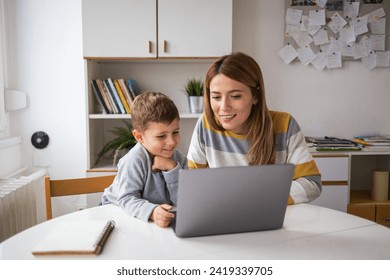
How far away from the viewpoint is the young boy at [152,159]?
123 centimetres

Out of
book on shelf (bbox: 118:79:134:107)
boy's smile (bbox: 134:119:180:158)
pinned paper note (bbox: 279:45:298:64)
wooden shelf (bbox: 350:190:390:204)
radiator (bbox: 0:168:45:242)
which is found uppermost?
pinned paper note (bbox: 279:45:298:64)

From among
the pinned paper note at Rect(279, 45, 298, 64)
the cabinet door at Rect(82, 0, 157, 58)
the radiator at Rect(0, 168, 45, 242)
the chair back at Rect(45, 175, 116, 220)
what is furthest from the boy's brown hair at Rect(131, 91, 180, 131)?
the pinned paper note at Rect(279, 45, 298, 64)

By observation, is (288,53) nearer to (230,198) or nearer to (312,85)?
(312,85)

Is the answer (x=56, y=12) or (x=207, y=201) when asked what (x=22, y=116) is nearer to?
(x=56, y=12)

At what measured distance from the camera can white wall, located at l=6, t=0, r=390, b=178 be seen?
2.63 meters

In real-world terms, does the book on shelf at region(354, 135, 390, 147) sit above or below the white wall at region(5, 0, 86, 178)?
below

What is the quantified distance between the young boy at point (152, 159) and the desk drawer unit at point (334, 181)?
147cm

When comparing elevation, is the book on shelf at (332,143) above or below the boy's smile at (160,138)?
below

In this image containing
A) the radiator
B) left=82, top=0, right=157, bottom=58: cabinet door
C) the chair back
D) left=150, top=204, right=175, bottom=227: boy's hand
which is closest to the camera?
left=150, top=204, right=175, bottom=227: boy's hand

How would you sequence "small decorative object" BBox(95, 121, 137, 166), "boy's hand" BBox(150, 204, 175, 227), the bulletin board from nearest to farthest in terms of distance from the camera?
1. "boy's hand" BBox(150, 204, 175, 227)
2. "small decorative object" BBox(95, 121, 137, 166)
3. the bulletin board

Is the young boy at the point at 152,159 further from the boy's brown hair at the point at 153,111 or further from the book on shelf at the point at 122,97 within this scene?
the book on shelf at the point at 122,97

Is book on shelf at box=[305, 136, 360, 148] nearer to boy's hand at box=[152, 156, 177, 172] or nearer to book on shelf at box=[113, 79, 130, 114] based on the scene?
book on shelf at box=[113, 79, 130, 114]

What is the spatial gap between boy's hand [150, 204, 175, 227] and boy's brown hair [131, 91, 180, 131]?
12.6 inches

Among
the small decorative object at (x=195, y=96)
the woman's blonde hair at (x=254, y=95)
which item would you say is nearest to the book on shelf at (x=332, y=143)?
the small decorative object at (x=195, y=96)
